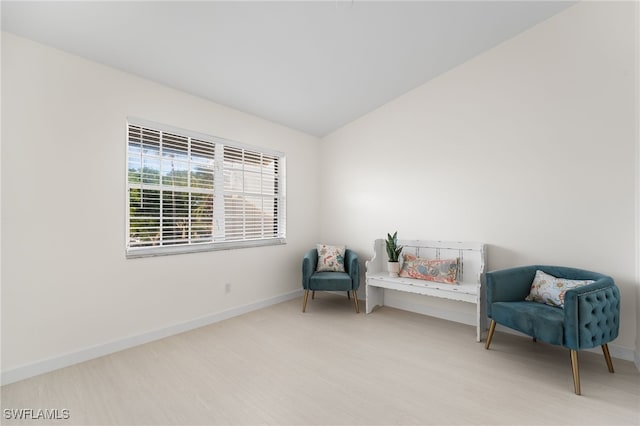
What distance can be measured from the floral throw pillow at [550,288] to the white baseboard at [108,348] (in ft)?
9.82

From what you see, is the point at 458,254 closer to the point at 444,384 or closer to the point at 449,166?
the point at 449,166

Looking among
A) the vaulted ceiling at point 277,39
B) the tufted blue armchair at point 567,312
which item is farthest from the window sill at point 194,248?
the tufted blue armchair at point 567,312

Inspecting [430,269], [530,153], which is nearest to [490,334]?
[430,269]

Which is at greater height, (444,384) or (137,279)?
(137,279)

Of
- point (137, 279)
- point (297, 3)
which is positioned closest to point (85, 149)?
point (137, 279)

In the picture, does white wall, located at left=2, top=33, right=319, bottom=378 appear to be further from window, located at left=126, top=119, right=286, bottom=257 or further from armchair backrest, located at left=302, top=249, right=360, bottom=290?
armchair backrest, located at left=302, top=249, right=360, bottom=290

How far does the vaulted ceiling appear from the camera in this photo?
2158 mm

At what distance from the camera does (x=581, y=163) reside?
2.70 metres

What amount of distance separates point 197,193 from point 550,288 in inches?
A: 138

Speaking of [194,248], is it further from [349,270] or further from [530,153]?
[530,153]

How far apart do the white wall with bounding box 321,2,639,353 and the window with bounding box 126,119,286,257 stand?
1468 millimetres

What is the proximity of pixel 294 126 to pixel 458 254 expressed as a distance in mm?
2719

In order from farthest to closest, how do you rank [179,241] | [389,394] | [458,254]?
[458,254] < [179,241] < [389,394]

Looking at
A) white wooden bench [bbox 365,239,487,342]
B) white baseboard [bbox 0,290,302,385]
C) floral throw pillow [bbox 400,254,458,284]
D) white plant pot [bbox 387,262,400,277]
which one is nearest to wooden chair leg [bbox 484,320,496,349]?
white wooden bench [bbox 365,239,487,342]
